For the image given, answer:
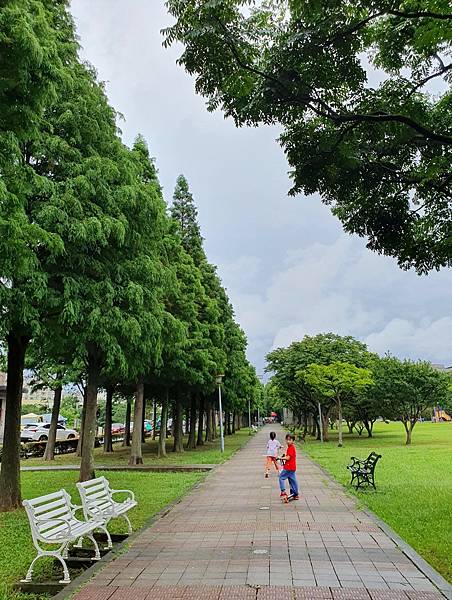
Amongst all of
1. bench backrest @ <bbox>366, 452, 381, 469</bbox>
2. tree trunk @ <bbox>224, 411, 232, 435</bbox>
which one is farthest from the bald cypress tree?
tree trunk @ <bbox>224, 411, 232, 435</bbox>

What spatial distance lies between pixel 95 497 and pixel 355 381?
27857mm

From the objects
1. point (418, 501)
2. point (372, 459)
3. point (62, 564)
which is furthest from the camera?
point (372, 459)

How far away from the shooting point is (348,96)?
253 inches

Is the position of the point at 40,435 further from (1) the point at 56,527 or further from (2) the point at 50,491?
(1) the point at 56,527

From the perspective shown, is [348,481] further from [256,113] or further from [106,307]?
[256,113]

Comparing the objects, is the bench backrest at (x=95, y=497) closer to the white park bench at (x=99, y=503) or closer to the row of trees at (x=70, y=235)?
the white park bench at (x=99, y=503)

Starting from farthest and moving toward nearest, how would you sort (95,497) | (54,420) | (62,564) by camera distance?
(54,420) < (95,497) < (62,564)

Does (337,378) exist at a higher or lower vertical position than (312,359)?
lower

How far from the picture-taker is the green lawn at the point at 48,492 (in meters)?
6.80

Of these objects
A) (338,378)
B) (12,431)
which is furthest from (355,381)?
(12,431)

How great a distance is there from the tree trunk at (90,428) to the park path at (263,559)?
3.68 m

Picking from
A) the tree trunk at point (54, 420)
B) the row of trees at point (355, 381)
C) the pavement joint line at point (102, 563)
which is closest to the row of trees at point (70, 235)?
the pavement joint line at point (102, 563)

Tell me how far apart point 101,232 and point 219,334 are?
20.1 metres

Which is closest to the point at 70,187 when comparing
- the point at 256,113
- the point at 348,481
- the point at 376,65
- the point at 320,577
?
the point at 256,113
